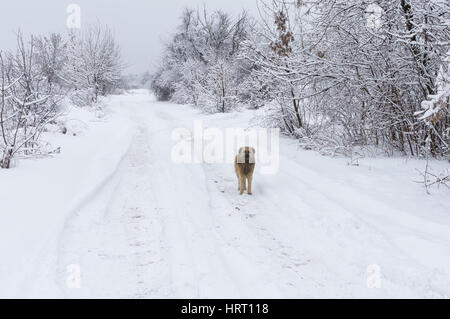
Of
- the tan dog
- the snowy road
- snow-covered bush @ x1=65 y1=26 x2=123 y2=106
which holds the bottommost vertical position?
the snowy road

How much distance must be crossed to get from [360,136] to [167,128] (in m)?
7.34

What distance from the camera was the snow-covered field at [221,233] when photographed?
2.53m

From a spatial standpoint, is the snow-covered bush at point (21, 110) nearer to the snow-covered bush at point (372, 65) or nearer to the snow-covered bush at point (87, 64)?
the snow-covered bush at point (372, 65)

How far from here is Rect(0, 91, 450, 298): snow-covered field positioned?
2533mm

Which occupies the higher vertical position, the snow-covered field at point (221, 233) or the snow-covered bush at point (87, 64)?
the snow-covered bush at point (87, 64)

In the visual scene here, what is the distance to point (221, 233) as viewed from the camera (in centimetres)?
350

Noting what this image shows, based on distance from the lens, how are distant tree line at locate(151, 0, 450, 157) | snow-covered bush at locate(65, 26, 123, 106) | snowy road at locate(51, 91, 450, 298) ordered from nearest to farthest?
snowy road at locate(51, 91, 450, 298)
distant tree line at locate(151, 0, 450, 157)
snow-covered bush at locate(65, 26, 123, 106)

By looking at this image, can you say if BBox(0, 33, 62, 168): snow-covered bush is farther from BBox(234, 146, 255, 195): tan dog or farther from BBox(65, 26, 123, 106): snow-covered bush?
BBox(65, 26, 123, 106): snow-covered bush

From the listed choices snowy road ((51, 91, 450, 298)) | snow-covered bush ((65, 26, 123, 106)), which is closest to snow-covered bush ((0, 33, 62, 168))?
snowy road ((51, 91, 450, 298))

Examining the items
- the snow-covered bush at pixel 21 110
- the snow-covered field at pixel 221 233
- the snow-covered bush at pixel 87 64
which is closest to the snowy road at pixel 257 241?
the snow-covered field at pixel 221 233

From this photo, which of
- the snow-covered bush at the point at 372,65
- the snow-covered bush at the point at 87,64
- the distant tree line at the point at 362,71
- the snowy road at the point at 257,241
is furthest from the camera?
the snow-covered bush at the point at 87,64

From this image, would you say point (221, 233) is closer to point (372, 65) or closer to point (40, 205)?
point (40, 205)
